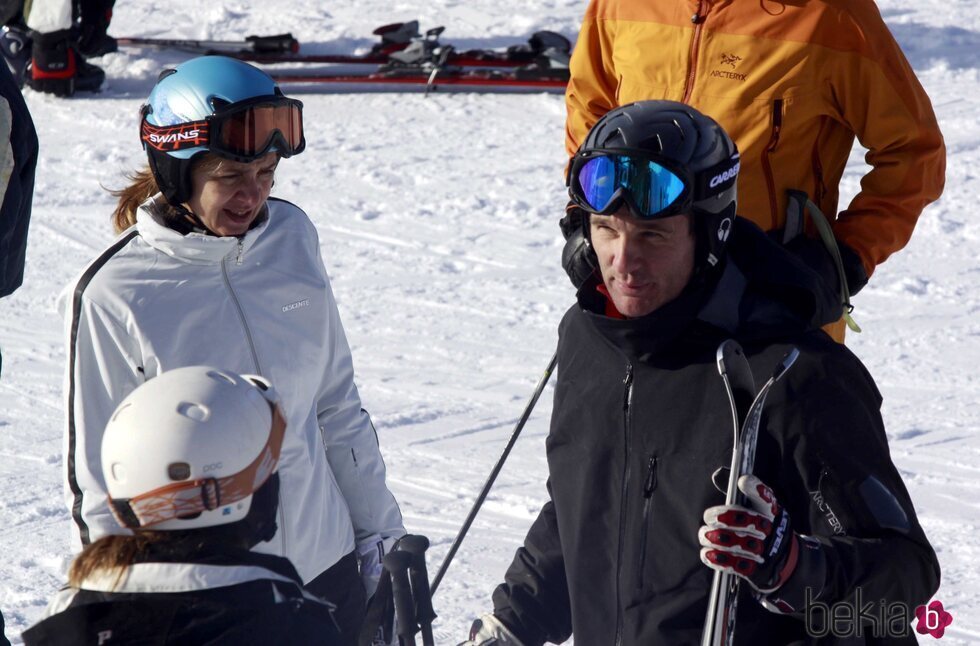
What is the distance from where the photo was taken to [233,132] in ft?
8.52

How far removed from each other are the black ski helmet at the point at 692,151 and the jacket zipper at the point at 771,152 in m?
0.93

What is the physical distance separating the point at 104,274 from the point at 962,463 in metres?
3.67

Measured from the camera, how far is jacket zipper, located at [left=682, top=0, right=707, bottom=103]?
11.0 ft

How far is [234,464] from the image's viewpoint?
5.84 feet

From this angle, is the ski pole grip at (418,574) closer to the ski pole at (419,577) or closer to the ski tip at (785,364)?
the ski pole at (419,577)

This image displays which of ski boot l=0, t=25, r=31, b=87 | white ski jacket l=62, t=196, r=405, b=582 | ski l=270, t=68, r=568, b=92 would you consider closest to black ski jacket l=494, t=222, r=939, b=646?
white ski jacket l=62, t=196, r=405, b=582

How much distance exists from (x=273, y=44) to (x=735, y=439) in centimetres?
845

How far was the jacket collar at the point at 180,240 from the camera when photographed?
101 inches

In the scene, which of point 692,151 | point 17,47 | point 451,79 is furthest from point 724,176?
point 17,47

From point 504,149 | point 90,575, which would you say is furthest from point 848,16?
point 504,149
